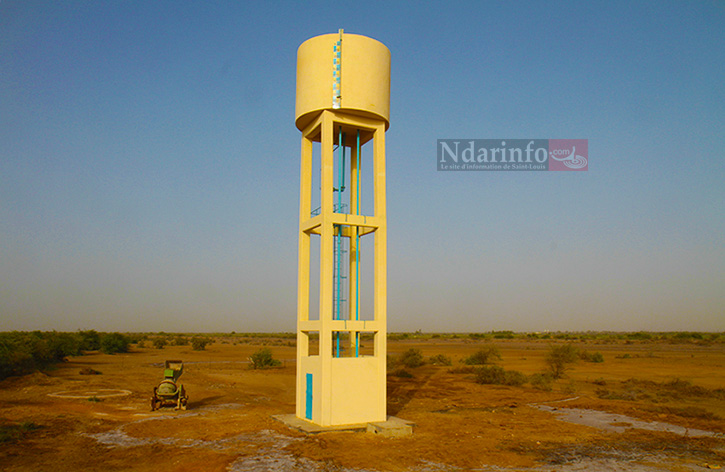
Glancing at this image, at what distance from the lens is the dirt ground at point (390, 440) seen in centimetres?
1212

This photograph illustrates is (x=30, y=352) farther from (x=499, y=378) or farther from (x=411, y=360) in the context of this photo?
(x=499, y=378)

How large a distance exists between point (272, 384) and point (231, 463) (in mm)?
16848

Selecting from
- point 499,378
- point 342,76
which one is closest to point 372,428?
point 342,76

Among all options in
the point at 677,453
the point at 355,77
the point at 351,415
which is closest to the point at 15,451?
the point at 351,415

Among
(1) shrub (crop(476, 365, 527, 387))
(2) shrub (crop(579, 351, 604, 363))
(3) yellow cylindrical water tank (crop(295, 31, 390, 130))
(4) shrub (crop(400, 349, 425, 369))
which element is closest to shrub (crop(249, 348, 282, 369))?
(4) shrub (crop(400, 349, 425, 369))

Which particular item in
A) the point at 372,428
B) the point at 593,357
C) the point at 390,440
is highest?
the point at 372,428

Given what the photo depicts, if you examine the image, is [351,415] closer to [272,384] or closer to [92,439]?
[92,439]

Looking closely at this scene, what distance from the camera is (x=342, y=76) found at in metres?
16.1

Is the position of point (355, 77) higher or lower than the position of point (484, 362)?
higher

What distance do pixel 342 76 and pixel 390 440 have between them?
1054cm

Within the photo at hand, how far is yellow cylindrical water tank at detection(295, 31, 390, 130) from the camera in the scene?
16.1 m

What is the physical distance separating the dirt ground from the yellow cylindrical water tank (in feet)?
31.4

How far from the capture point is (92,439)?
1420 centimetres

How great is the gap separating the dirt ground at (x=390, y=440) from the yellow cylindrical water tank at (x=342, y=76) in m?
9.57
